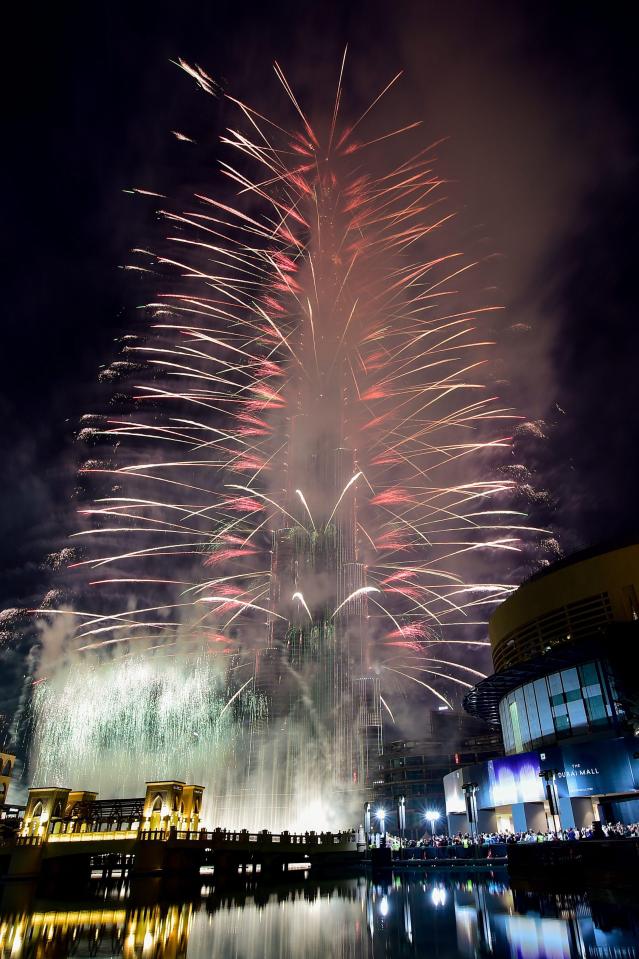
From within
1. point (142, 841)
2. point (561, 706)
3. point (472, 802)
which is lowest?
point (142, 841)

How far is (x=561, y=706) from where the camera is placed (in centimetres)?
4934

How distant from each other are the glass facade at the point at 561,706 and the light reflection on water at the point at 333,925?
57.5ft

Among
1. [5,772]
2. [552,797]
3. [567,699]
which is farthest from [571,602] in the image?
[5,772]

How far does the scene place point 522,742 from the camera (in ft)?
178

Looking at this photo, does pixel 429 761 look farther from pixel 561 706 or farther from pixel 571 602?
pixel 571 602

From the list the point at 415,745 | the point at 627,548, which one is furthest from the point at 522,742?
the point at 415,745

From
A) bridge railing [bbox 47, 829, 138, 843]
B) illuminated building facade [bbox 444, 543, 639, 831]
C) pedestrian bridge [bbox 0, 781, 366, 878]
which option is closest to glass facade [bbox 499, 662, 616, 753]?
illuminated building facade [bbox 444, 543, 639, 831]

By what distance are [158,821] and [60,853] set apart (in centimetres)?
624

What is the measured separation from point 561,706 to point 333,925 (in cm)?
3403

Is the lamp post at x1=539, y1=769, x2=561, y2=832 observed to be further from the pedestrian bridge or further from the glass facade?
the pedestrian bridge

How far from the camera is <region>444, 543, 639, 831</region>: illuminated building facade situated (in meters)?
41.3

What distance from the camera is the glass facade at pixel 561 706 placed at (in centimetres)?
4612

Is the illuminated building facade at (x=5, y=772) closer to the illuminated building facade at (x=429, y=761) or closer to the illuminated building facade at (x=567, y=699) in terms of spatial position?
the illuminated building facade at (x=567, y=699)

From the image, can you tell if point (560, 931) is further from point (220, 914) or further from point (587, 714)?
point (587, 714)
